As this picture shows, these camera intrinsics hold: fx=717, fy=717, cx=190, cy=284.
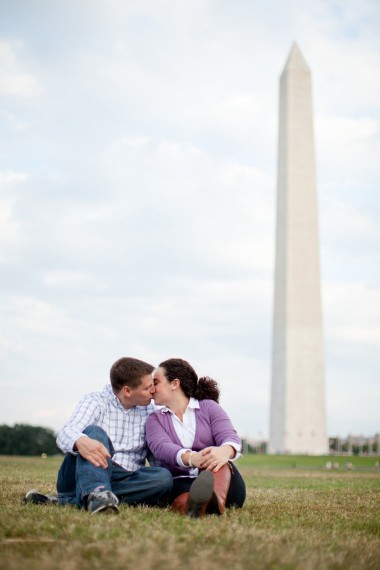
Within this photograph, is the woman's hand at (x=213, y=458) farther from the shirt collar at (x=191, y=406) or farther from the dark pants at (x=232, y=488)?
the shirt collar at (x=191, y=406)

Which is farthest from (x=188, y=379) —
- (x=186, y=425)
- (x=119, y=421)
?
(x=119, y=421)

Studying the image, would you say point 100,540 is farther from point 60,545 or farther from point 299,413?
point 299,413

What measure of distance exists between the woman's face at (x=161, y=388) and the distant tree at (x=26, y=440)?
17508 mm

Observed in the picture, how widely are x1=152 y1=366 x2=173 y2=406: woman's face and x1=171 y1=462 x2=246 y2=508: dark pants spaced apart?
59 centimetres

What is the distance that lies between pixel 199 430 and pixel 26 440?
18.5 metres

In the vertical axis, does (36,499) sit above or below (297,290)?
below

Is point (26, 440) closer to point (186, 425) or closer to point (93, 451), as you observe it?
point (186, 425)

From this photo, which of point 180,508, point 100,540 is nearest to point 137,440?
point 180,508

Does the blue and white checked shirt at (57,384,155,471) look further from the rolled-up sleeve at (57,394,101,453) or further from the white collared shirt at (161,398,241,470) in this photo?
the white collared shirt at (161,398,241,470)

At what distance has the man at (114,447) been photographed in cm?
470

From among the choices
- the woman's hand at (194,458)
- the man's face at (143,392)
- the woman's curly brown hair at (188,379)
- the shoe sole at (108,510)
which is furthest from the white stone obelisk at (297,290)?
the shoe sole at (108,510)

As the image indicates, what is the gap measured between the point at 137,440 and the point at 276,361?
32.4m

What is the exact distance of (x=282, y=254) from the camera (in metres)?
36.8

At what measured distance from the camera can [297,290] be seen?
3622 centimetres
